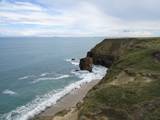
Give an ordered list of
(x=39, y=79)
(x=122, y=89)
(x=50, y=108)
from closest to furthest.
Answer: (x=122, y=89) → (x=50, y=108) → (x=39, y=79)

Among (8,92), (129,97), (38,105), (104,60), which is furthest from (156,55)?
(104,60)

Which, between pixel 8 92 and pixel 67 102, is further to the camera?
pixel 8 92

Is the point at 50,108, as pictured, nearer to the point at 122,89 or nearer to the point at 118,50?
the point at 122,89

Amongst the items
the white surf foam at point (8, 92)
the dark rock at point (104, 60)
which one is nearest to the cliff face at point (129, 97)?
the white surf foam at point (8, 92)

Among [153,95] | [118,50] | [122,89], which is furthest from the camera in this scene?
[118,50]

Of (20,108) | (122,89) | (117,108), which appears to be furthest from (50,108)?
(117,108)

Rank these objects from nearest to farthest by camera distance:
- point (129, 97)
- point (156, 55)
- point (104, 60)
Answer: point (129, 97)
point (156, 55)
point (104, 60)

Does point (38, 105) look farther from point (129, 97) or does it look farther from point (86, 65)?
point (86, 65)

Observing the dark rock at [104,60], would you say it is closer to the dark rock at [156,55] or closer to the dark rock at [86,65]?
the dark rock at [86,65]

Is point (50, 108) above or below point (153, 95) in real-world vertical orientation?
below

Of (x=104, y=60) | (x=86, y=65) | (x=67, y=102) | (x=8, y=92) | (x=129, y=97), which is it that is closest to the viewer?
(x=129, y=97)

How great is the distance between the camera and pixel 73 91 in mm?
54062

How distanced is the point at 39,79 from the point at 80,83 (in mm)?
11531

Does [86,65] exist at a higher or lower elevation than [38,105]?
lower
